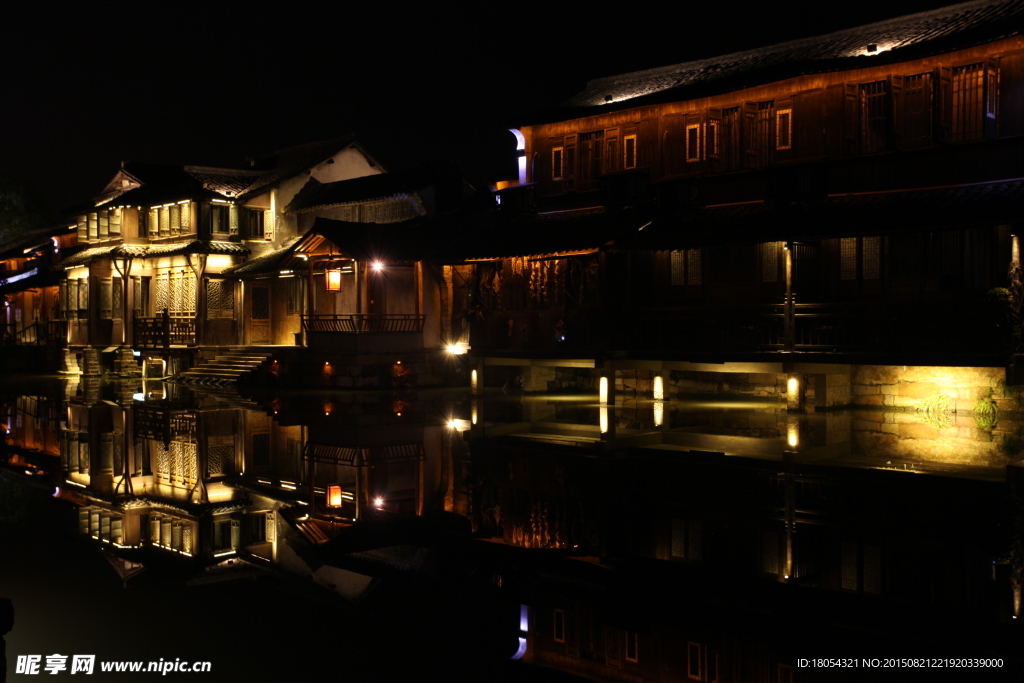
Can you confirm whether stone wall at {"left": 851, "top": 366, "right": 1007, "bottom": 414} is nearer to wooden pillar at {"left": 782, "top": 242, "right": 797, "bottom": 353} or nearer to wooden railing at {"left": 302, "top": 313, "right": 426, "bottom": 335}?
wooden pillar at {"left": 782, "top": 242, "right": 797, "bottom": 353}

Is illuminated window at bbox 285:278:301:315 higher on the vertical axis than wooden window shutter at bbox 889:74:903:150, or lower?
lower

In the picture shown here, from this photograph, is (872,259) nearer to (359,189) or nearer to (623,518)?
(623,518)

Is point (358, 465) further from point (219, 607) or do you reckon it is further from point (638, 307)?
point (638, 307)

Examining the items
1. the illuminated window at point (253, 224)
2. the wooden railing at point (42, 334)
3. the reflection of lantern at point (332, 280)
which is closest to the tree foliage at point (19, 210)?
the wooden railing at point (42, 334)

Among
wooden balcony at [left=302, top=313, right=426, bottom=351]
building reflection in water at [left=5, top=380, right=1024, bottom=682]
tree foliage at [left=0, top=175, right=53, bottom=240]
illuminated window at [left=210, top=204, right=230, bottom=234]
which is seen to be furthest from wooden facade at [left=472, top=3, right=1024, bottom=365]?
tree foliage at [left=0, top=175, right=53, bottom=240]

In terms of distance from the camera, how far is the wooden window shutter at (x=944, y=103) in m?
19.6

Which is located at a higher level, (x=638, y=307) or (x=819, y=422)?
(x=638, y=307)

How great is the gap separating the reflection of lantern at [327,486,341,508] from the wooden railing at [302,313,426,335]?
1646cm

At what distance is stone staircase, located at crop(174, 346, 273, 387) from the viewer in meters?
34.0

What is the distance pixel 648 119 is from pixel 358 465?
A: 13083mm

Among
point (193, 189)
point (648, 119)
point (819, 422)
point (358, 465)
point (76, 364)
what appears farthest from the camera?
point (76, 364)

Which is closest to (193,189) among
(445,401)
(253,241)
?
(253,241)

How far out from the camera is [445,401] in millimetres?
27391

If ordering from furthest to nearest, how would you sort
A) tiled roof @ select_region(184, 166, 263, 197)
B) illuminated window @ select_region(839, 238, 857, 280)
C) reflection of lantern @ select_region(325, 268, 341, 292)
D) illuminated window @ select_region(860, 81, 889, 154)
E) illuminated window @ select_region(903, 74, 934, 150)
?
tiled roof @ select_region(184, 166, 263, 197), reflection of lantern @ select_region(325, 268, 341, 292), illuminated window @ select_region(839, 238, 857, 280), illuminated window @ select_region(860, 81, 889, 154), illuminated window @ select_region(903, 74, 934, 150)
